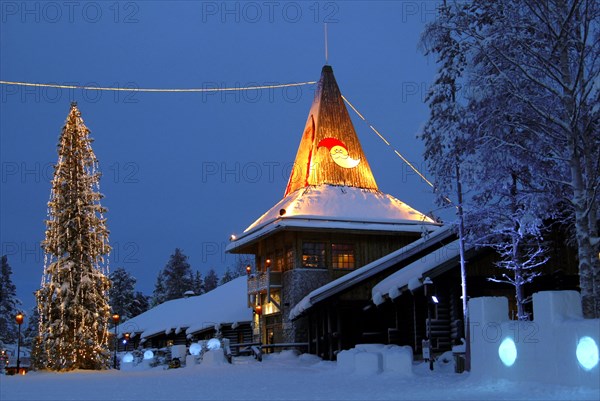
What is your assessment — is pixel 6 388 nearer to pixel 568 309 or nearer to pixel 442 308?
pixel 568 309

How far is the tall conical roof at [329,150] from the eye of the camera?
122 ft

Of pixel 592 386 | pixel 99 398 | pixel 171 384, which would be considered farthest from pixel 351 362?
pixel 592 386

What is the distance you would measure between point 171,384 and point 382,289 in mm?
10062

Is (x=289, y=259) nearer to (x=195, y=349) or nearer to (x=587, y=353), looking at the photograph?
(x=195, y=349)

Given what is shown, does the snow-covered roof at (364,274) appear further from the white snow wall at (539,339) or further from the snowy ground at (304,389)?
the white snow wall at (539,339)

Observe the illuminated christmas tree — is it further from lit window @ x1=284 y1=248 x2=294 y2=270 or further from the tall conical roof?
the tall conical roof

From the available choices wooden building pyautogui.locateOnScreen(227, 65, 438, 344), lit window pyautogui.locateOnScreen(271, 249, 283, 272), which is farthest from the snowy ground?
lit window pyautogui.locateOnScreen(271, 249, 283, 272)

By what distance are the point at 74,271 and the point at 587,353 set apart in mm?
20937

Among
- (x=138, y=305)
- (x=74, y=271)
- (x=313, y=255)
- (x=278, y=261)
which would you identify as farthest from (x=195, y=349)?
(x=138, y=305)

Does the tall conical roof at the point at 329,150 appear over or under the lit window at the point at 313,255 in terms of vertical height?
over

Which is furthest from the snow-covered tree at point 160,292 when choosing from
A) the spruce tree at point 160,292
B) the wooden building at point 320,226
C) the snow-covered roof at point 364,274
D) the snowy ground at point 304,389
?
the snowy ground at point 304,389

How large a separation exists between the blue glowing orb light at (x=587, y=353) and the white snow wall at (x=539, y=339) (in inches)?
2.5

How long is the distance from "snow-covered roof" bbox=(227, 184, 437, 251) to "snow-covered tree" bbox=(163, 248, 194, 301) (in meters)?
39.3

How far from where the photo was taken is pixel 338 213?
112ft
